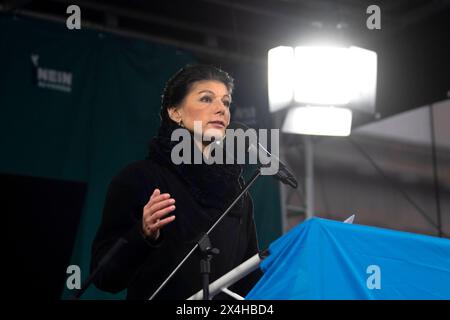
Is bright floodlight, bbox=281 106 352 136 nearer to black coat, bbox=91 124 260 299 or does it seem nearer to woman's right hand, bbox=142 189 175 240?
black coat, bbox=91 124 260 299

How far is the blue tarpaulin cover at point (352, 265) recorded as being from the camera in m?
1.40

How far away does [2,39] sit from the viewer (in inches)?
171

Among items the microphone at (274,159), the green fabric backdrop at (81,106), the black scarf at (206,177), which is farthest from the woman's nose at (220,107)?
the green fabric backdrop at (81,106)

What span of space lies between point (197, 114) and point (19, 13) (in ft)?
9.26

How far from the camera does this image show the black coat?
1.73 m

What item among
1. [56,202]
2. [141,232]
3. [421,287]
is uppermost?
[56,202]

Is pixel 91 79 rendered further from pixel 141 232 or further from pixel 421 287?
pixel 421 287

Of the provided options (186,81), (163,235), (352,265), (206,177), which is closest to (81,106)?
(186,81)

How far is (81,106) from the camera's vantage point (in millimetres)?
4523

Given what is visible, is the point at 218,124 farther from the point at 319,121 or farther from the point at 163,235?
the point at 319,121

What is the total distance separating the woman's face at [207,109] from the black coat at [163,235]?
12 centimetres

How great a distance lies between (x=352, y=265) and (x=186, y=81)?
2.89ft

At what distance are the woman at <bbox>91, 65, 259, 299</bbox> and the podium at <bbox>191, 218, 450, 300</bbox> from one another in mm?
263

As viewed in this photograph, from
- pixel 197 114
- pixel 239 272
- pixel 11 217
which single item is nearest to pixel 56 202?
pixel 11 217
